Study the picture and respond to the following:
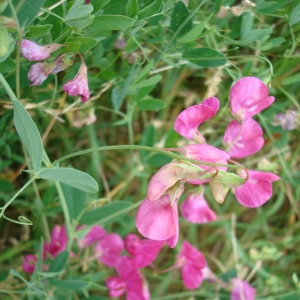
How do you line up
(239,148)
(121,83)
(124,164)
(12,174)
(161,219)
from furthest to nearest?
(124,164)
(12,174)
(121,83)
(239,148)
(161,219)

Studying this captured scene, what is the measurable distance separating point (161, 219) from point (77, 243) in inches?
24.6

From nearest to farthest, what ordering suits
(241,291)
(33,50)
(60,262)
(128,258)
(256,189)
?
(33,50) < (256,189) < (60,262) < (128,258) < (241,291)

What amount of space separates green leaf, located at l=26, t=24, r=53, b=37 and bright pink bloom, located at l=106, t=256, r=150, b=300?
63 centimetres

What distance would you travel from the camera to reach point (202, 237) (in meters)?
1.77

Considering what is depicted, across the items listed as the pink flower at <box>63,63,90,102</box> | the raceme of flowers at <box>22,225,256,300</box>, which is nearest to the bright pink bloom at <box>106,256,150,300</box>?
the raceme of flowers at <box>22,225,256,300</box>

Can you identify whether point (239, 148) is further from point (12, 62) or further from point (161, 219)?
point (12, 62)

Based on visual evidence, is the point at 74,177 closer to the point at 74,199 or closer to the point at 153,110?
the point at 74,199

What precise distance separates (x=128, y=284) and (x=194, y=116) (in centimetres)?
57

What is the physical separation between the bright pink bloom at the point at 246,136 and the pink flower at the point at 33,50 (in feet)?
1.36

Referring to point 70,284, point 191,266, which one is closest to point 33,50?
point 70,284

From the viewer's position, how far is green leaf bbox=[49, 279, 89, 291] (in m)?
0.98

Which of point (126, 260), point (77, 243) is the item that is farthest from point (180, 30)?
point (77, 243)

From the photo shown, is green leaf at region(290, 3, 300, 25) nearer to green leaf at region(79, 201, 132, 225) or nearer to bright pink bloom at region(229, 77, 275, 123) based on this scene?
bright pink bloom at region(229, 77, 275, 123)

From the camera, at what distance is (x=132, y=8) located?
0.84 m
